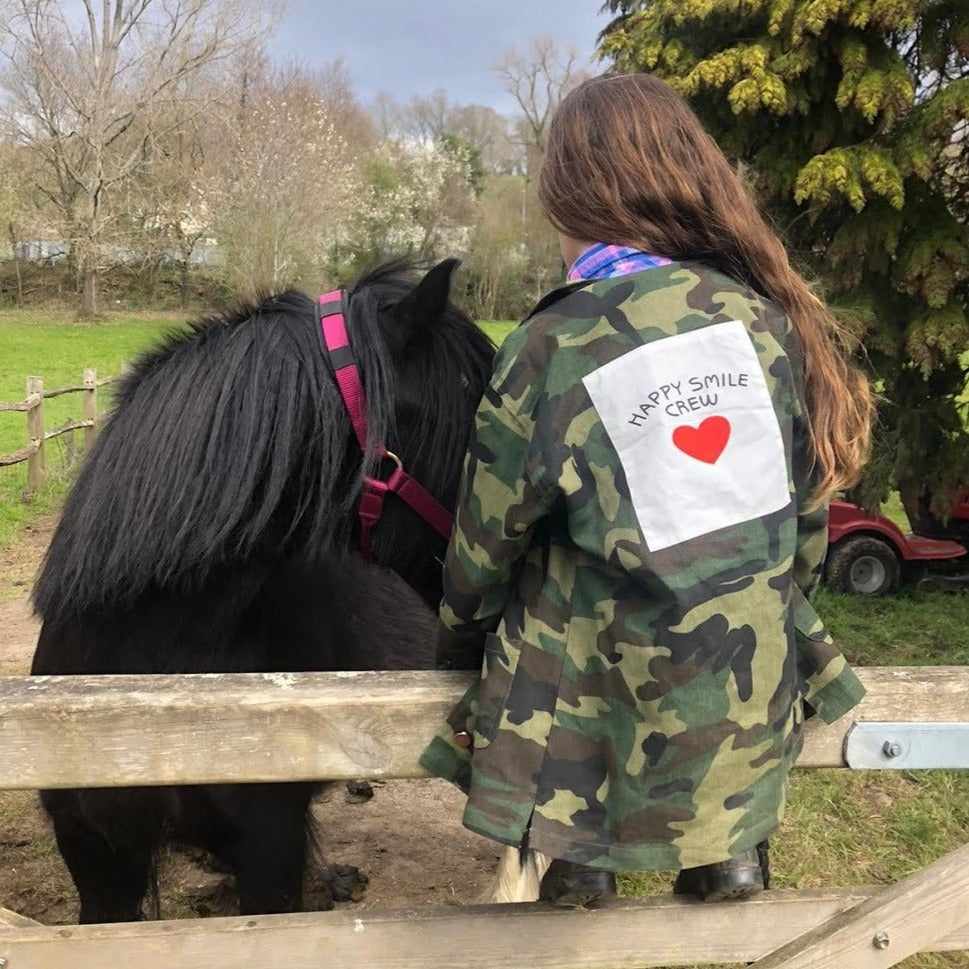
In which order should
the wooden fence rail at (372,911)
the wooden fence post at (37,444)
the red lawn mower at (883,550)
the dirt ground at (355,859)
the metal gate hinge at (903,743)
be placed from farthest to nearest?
the wooden fence post at (37,444) < the red lawn mower at (883,550) < the dirt ground at (355,859) < the metal gate hinge at (903,743) < the wooden fence rail at (372,911)

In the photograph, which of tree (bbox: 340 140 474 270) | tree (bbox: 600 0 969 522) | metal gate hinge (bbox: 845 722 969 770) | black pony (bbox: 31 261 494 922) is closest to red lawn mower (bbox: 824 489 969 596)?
tree (bbox: 600 0 969 522)

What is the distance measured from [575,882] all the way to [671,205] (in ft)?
3.21

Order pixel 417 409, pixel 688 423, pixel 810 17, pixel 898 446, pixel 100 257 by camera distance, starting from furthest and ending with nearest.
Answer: pixel 100 257
pixel 898 446
pixel 810 17
pixel 417 409
pixel 688 423

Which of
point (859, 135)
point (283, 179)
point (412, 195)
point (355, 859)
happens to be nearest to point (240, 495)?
point (355, 859)

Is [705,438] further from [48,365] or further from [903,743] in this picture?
[48,365]

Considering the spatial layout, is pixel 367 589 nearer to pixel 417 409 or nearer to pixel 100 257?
pixel 417 409

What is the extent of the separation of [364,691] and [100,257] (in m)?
29.7

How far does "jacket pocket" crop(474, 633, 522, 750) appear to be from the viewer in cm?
122

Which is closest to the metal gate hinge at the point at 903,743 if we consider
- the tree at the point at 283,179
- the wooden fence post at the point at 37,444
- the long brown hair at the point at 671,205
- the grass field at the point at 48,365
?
the long brown hair at the point at 671,205

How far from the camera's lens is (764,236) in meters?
1.36

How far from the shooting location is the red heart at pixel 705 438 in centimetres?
113

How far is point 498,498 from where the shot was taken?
119 centimetres

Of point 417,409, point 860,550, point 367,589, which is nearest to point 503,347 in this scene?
point 417,409

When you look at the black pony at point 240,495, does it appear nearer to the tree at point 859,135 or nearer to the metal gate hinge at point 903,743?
the metal gate hinge at point 903,743
